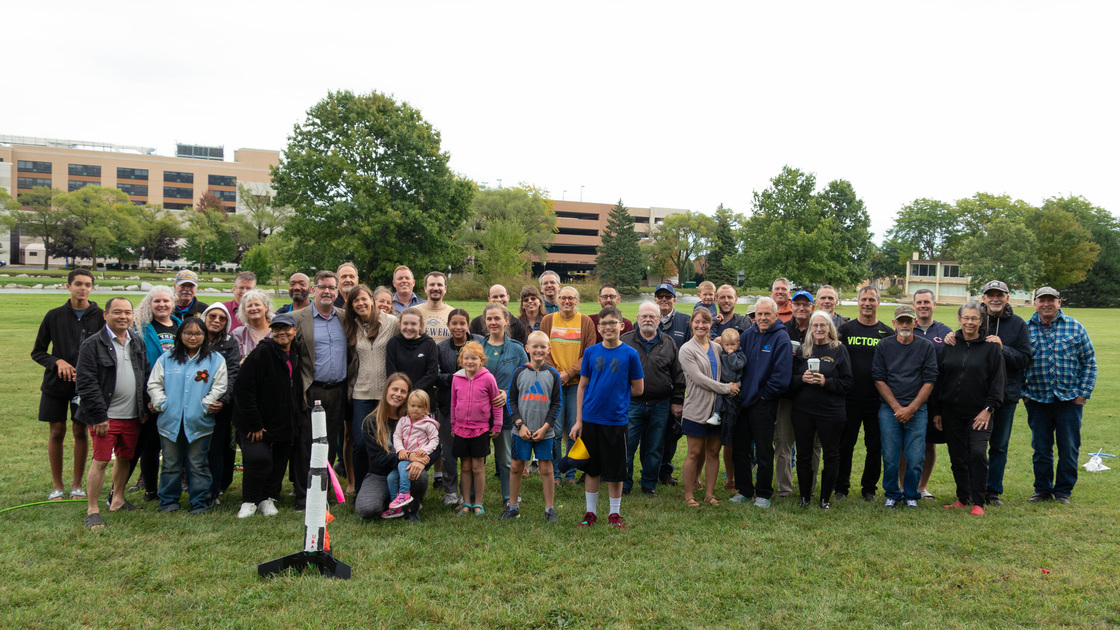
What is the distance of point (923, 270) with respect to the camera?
8044 centimetres

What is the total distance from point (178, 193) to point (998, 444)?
118 metres

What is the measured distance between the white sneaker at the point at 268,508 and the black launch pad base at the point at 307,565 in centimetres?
135

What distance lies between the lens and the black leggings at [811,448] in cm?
627

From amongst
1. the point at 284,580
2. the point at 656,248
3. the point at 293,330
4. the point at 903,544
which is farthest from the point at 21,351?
the point at 656,248

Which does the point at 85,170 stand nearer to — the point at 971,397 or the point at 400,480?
the point at 400,480

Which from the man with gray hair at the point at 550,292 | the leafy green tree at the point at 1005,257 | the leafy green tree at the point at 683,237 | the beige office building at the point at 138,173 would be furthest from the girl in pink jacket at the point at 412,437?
the beige office building at the point at 138,173

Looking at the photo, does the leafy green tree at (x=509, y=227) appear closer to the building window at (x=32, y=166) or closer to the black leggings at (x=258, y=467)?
the black leggings at (x=258, y=467)

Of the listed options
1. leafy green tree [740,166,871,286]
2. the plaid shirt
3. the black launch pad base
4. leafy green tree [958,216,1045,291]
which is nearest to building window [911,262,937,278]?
leafy green tree [958,216,1045,291]

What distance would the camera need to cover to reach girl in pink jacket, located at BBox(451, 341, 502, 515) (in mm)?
5969

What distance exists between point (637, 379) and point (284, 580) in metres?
3.28

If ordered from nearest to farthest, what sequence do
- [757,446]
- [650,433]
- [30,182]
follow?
[757,446] < [650,433] < [30,182]

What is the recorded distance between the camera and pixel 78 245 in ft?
217

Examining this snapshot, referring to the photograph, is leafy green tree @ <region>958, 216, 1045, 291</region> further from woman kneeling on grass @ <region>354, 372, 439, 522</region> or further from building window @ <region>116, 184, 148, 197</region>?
building window @ <region>116, 184, 148, 197</region>

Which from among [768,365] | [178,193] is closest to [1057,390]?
[768,365]
